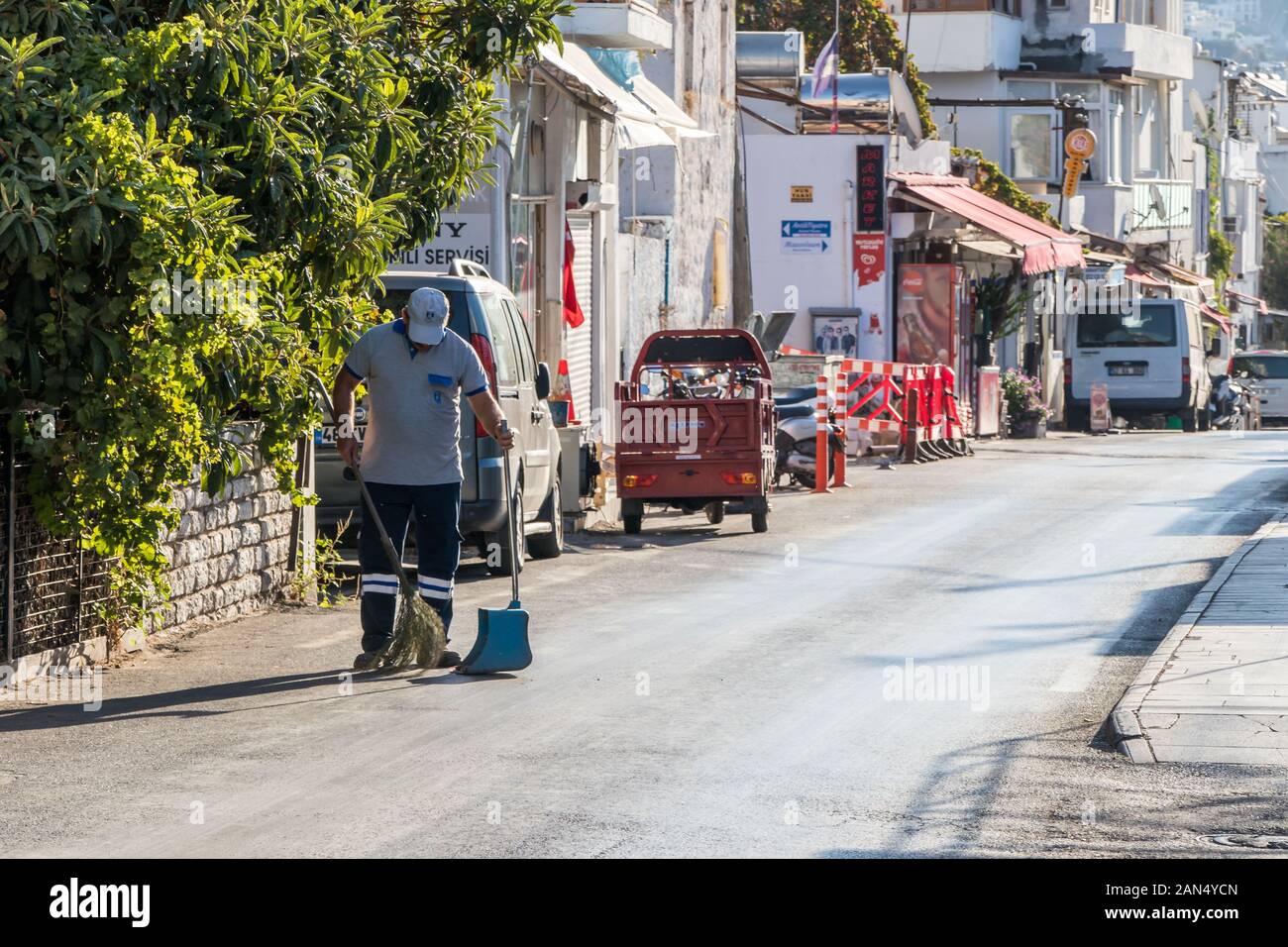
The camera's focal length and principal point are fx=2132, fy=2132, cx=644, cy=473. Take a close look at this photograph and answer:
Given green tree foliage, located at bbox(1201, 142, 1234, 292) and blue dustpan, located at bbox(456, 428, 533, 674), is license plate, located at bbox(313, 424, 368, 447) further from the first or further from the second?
green tree foliage, located at bbox(1201, 142, 1234, 292)

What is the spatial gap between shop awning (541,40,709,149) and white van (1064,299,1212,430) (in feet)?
46.9

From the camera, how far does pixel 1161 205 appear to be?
57.2 m

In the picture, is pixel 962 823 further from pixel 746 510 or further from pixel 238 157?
pixel 746 510

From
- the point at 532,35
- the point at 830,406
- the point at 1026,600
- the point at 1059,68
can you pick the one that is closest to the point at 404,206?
the point at 532,35

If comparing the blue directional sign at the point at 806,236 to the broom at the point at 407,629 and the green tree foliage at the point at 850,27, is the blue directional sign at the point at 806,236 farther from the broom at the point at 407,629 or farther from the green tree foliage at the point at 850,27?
the broom at the point at 407,629

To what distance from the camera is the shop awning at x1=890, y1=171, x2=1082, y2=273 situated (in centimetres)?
3656

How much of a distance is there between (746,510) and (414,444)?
773cm

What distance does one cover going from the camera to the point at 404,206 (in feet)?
41.0

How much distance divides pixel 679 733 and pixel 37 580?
10.8 ft

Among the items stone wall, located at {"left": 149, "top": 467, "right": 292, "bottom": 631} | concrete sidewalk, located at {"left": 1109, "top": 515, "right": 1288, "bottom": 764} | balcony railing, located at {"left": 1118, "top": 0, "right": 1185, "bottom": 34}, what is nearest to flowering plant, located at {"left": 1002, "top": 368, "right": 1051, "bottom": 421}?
balcony railing, located at {"left": 1118, "top": 0, "right": 1185, "bottom": 34}

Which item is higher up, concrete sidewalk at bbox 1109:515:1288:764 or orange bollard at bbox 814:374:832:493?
orange bollard at bbox 814:374:832:493

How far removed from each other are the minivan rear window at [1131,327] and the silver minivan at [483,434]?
2525 cm

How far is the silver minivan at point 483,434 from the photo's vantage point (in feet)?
45.1
